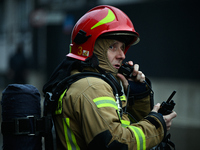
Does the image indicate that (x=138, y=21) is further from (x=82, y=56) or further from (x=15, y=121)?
(x=15, y=121)

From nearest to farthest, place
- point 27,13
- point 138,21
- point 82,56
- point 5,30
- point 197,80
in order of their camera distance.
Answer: point 82,56 < point 197,80 < point 138,21 < point 27,13 < point 5,30

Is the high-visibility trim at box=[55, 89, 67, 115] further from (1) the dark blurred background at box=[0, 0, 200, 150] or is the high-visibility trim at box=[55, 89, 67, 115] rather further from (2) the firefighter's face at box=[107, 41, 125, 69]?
(1) the dark blurred background at box=[0, 0, 200, 150]

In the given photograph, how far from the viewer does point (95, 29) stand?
8.61 feet

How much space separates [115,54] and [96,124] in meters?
0.88

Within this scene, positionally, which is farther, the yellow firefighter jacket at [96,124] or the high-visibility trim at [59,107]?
the high-visibility trim at [59,107]

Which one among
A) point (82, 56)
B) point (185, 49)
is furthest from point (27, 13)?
point (82, 56)

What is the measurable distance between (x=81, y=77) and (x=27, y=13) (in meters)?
15.6

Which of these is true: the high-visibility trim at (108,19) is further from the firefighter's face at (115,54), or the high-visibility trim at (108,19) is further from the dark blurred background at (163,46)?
the dark blurred background at (163,46)

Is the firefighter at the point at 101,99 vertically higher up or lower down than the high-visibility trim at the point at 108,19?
lower down

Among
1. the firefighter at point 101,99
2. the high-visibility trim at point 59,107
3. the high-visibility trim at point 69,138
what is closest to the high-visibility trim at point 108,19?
the firefighter at point 101,99

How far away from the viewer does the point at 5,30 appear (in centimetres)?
1808

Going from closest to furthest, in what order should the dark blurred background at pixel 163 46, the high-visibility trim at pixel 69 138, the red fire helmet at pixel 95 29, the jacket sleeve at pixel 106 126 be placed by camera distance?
the jacket sleeve at pixel 106 126 → the high-visibility trim at pixel 69 138 → the red fire helmet at pixel 95 29 → the dark blurred background at pixel 163 46

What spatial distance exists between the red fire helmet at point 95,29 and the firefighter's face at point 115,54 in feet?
0.32

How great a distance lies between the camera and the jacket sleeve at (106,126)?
2.05 meters
